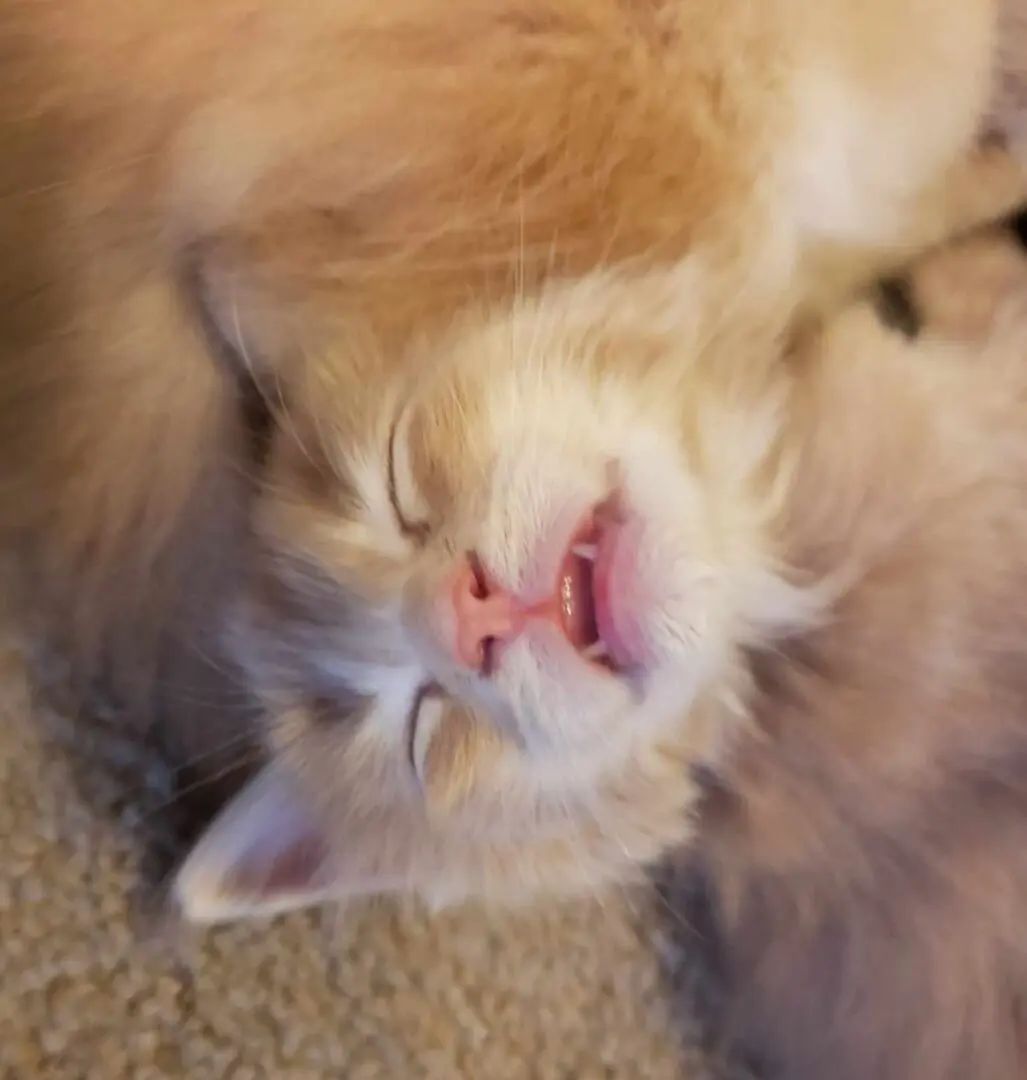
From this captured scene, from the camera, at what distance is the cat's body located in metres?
0.87

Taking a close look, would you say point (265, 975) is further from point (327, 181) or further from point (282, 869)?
point (327, 181)

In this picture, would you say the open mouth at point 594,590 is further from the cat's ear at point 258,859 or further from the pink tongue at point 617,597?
the cat's ear at point 258,859

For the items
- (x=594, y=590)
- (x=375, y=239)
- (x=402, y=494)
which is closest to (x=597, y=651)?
(x=594, y=590)

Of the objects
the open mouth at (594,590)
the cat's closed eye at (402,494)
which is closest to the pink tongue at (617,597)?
the open mouth at (594,590)

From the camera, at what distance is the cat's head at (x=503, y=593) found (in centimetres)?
86

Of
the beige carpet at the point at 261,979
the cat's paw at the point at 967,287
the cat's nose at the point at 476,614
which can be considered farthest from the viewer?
the beige carpet at the point at 261,979

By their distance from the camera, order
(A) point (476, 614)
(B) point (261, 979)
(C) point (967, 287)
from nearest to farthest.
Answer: (A) point (476, 614)
(C) point (967, 287)
(B) point (261, 979)

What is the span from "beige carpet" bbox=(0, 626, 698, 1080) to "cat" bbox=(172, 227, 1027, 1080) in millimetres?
106

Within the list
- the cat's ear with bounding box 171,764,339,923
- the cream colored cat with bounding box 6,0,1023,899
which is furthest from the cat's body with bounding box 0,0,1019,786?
the cat's ear with bounding box 171,764,339,923

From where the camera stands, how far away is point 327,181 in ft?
2.94

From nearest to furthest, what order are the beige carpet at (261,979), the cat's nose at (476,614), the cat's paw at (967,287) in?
the cat's nose at (476,614), the cat's paw at (967,287), the beige carpet at (261,979)

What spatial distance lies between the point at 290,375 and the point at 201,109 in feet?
0.61

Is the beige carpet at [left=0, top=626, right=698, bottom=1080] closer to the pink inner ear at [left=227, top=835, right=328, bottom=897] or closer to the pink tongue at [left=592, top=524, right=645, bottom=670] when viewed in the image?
the pink inner ear at [left=227, top=835, right=328, bottom=897]

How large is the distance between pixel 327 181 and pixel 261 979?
2.29 feet
